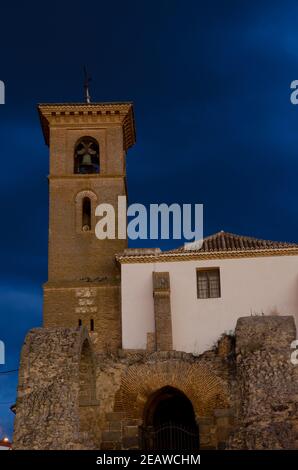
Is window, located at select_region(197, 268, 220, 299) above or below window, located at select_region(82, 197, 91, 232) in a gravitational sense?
below

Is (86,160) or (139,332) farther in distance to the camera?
(86,160)

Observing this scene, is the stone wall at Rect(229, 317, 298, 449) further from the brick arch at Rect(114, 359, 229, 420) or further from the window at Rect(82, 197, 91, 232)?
the window at Rect(82, 197, 91, 232)

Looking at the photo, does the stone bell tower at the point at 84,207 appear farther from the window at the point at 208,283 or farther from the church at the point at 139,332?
the window at the point at 208,283

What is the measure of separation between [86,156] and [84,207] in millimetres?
2226

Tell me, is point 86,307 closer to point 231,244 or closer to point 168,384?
point 231,244

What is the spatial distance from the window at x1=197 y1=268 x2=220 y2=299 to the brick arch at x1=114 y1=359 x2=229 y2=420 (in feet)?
24.8

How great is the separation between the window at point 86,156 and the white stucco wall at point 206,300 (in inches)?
290

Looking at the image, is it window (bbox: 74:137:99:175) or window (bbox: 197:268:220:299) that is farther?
window (bbox: 74:137:99:175)

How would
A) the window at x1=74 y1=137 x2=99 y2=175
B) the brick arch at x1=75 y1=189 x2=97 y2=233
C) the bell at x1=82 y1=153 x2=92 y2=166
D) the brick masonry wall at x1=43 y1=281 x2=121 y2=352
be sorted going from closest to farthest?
the brick masonry wall at x1=43 y1=281 x2=121 y2=352, the brick arch at x1=75 y1=189 x2=97 y2=233, the bell at x1=82 y1=153 x2=92 y2=166, the window at x1=74 y1=137 x2=99 y2=175

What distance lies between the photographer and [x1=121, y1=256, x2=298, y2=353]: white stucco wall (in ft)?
91.9

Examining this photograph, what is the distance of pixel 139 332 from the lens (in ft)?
93.6

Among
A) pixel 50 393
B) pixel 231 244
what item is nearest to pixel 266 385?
pixel 50 393

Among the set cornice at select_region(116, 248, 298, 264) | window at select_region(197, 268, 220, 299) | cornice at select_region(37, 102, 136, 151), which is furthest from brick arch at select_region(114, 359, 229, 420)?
cornice at select_region(37, 102, 136, 151)

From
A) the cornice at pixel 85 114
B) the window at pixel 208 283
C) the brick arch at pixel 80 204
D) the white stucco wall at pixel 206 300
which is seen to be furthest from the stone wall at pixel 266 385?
the cornice at pixel 85 114
